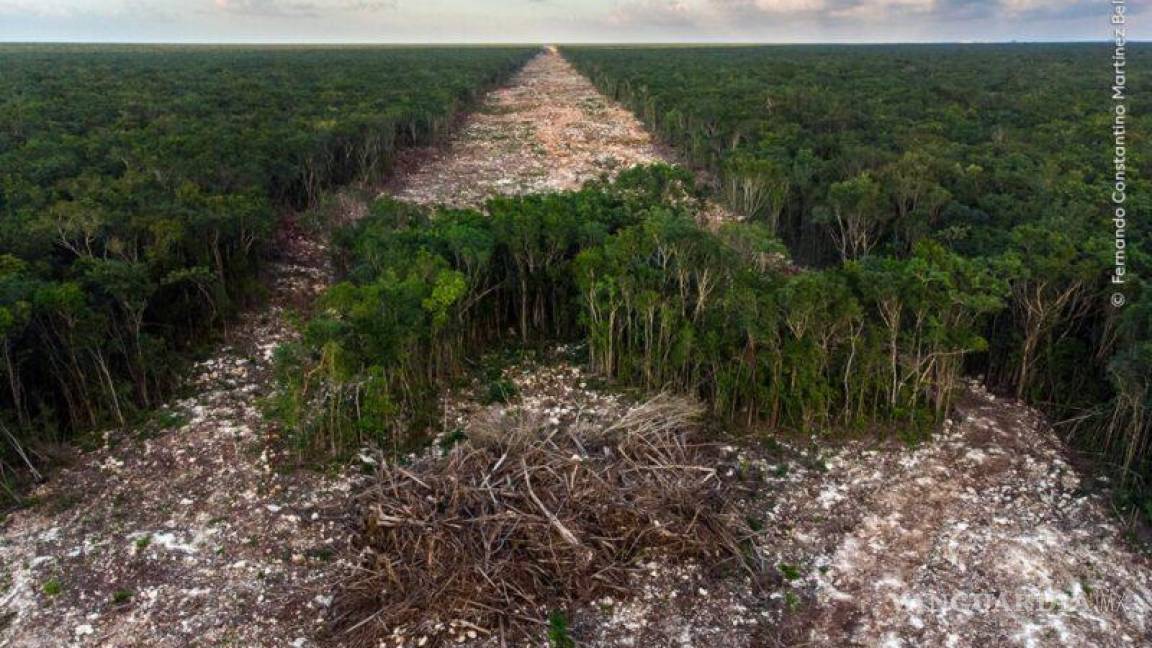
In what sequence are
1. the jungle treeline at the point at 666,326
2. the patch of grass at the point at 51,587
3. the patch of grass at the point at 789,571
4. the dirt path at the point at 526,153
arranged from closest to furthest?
1. the patch of grass at the point at 51,587
2. the patch of grass at the point at 789,571
3. the jungle treeline at the point at 666,326
4. the dirt path at the point at 526,153

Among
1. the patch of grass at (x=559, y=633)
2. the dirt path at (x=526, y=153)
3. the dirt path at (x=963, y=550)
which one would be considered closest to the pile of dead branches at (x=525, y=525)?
the patch of grass at (x=559, y=633)

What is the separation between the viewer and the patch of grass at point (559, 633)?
9516 mm

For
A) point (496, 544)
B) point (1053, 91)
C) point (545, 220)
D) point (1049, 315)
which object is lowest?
point (496, 544)

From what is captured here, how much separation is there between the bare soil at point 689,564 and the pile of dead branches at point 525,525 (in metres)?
0.38

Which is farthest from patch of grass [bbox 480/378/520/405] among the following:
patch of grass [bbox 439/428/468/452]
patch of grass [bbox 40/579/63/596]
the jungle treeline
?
patch of grass [bbox 40/579/63/596]

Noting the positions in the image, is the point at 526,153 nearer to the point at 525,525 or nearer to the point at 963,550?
the point at 525,525

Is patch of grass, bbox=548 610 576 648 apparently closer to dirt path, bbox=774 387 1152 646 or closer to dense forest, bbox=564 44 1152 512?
dirt path, bbox=774 387 1152 646

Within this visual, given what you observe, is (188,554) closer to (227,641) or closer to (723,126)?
(227,641)

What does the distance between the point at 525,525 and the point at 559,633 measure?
1596mm

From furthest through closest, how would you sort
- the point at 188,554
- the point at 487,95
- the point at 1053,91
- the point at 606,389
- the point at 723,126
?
the point at 487,95 → the point at 1053,91 → the point at 723,126 → the point at 606,389 → the point at 188,554

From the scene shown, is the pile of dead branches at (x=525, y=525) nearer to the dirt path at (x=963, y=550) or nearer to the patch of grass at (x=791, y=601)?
the patch of grass at (x=791, y=601)

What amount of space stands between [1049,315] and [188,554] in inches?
664

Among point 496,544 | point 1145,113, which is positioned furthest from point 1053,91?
point 496,544

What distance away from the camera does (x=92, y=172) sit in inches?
864
